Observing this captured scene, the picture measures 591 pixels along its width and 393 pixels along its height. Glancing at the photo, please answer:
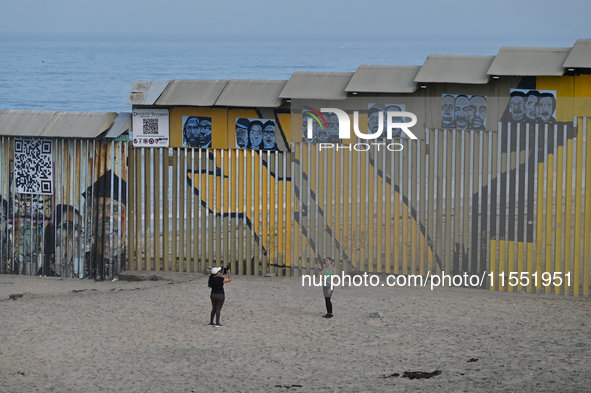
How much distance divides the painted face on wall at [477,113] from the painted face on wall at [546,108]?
0.84 m

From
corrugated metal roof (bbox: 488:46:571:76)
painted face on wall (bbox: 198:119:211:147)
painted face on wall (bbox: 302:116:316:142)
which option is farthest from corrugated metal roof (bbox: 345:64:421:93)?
painted face on wall (bbox: 198:119:211:147)

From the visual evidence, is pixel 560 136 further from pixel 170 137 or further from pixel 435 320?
pixel 170 137

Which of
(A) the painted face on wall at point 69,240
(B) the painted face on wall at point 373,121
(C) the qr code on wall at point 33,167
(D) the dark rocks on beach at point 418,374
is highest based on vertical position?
(B) the painted face on wall at point 373,121

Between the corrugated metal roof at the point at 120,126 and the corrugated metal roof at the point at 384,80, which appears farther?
the corrugated metal roof at the point at 120,126

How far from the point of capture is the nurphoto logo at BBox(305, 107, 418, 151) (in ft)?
38.8

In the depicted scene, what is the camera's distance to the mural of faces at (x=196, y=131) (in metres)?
13.0

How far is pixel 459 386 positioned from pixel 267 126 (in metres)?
6.37

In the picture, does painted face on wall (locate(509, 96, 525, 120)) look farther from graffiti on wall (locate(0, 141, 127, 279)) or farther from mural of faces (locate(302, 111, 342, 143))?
graffiti on wall (locate(0, 141, 127, 279))

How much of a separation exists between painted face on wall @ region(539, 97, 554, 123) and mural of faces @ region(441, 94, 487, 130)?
84 cm

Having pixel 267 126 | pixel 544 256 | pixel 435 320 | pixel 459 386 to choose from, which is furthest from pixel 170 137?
pixel 459 386

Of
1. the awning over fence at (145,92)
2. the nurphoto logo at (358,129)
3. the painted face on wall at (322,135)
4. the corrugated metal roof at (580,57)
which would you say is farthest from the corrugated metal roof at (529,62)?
the awning over fence at (145,92)

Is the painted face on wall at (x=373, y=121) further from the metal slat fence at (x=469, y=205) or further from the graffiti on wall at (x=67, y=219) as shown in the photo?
the graffiti on wall at (x=67, y=219)

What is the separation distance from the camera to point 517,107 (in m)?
11.2

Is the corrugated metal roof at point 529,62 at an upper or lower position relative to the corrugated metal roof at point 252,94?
upper
